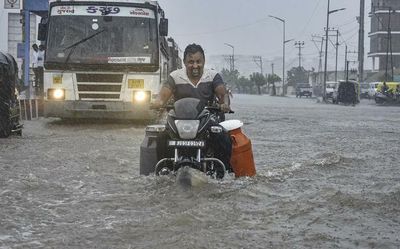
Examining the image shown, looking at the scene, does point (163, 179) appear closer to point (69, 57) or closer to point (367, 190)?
point (367, 190)

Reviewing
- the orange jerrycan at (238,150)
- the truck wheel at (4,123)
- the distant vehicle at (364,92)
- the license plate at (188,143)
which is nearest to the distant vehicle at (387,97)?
the distant vehicle at (364,92)

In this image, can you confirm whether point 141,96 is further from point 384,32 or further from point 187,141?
point 384,32

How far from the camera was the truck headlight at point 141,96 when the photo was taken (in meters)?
14.3

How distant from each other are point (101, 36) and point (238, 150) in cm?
865

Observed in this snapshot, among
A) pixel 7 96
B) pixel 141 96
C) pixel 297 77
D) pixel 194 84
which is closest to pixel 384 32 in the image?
pixel 297 77

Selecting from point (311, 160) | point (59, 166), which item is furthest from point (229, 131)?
point (311, 160)

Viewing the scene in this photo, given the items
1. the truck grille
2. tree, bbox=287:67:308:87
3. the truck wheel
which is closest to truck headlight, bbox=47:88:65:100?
the truck grille

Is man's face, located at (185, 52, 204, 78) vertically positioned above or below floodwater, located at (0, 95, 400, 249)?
above

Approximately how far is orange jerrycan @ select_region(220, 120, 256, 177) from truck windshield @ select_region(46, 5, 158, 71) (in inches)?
315

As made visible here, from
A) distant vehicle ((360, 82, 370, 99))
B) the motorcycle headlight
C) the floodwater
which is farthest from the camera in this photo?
distant vehicle ((360, 82, 370, 99))

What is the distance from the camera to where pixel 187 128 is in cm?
574

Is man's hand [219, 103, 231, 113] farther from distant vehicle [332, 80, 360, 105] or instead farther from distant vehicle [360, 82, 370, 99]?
distant vehicle [360, 82, 370, 99]

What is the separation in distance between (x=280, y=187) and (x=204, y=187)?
1393 millimetres

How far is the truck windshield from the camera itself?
→ 14.1 meters
